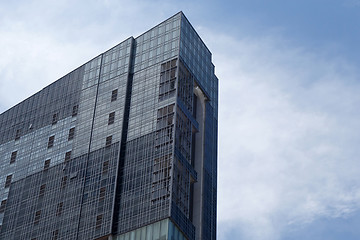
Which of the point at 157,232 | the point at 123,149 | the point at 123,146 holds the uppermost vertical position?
the point at 123,146

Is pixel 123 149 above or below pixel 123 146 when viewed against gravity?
below

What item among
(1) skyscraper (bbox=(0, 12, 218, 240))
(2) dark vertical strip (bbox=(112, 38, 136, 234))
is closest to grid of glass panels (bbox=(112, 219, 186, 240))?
(1) skyscraper (bbox=(0, 12, 218, 240))

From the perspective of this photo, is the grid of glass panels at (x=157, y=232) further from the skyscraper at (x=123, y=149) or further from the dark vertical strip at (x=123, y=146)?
the dark vertical strip at (x=123, y=146)

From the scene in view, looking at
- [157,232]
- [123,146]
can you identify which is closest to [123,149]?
[123,146]

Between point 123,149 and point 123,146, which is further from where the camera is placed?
point 123,146

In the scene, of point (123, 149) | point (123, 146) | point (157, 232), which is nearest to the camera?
point (157, 232)

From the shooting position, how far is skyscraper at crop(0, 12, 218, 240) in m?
138

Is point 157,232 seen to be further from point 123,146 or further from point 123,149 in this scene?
point 123,146

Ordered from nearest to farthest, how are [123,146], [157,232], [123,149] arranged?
[157,232] → [123,149] → [123,146]

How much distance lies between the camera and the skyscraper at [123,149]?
138 m

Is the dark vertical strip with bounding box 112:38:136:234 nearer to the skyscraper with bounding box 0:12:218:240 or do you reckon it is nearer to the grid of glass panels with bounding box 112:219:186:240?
the skyscraper with bounding box 0:12:218:240

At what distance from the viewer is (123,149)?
14650 centimetres

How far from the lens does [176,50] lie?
6078 inches

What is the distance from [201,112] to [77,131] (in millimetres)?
25723
